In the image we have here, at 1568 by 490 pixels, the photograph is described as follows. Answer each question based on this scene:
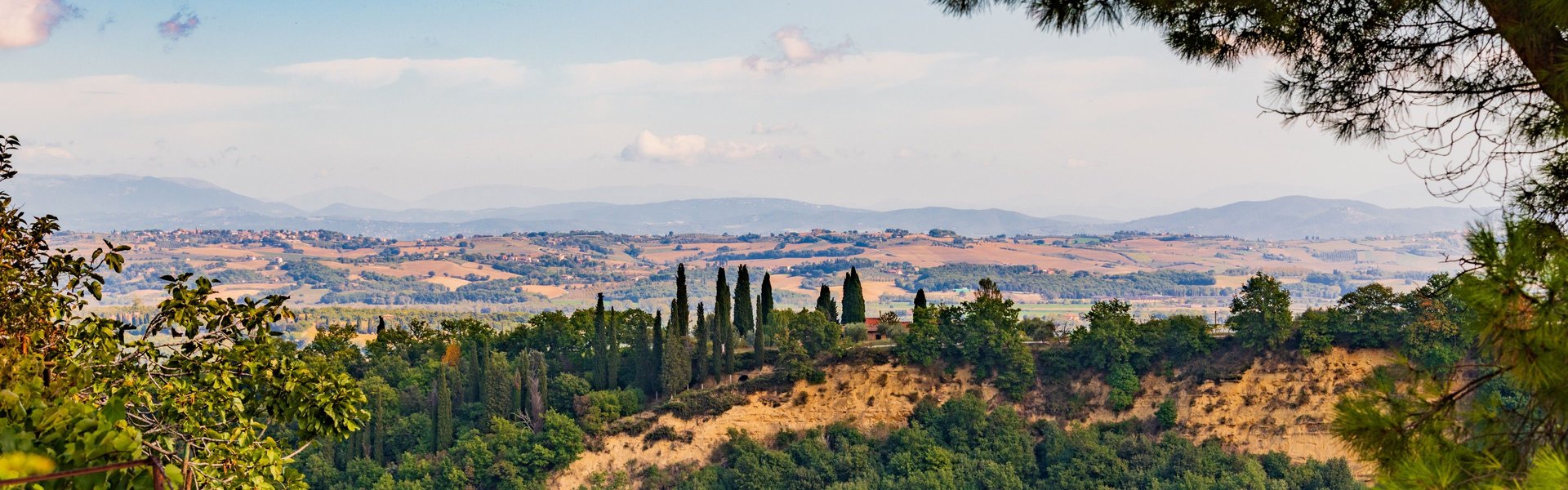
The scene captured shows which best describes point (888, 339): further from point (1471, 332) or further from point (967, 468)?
point (1471, 332)

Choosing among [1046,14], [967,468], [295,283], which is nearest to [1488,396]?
[1046,14]

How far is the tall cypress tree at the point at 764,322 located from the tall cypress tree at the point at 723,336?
1.13 metres

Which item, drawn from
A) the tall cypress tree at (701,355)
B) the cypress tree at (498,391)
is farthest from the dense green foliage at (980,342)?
the cypress tree at (498,391)

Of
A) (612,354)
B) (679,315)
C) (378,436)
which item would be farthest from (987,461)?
(378,436)

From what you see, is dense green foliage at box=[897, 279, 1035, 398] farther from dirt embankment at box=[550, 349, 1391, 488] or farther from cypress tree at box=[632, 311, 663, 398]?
cypress tree at box=[632, 311, 663, 398]

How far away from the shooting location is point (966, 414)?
153 feet

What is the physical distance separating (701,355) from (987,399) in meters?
11.8

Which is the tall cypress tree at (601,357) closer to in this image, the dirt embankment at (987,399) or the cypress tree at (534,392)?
the cypress tree at (534,392)

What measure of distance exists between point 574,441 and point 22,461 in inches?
1577

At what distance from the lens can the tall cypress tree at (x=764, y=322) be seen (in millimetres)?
50938

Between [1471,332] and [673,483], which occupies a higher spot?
[1471,332]

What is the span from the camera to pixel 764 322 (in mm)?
55938

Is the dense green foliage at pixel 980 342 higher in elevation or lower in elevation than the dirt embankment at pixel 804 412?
higher

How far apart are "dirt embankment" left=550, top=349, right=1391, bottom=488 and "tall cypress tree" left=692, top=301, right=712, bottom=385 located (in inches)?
120
